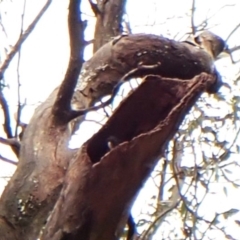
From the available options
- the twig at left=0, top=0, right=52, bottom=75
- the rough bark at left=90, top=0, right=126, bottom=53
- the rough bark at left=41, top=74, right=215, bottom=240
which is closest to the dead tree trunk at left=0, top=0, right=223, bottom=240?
the rough bark at left=41, top=74, right=215, bottom=240

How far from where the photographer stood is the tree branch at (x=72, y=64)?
2.44 ft

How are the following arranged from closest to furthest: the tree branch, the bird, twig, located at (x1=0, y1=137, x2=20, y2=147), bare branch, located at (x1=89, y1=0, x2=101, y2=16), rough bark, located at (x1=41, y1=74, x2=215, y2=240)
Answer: rough bark, located at (x1=41, y1=74, x2=215, y2=240)
the tree branch
twig, located at (x1=0, y1=137, x2=20, y2=147)
the bird
bare branch, located at (x1=89, y1=0, x2=101, y2=16)

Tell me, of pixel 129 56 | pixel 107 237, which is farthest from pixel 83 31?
pixel 107 237

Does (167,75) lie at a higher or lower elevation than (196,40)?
lower

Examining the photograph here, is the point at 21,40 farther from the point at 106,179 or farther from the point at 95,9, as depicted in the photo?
the point at 106,179

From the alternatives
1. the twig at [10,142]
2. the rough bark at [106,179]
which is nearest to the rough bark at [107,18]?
the twig at [10,142]

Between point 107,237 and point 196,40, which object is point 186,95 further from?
point 196,40

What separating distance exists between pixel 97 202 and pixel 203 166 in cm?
91

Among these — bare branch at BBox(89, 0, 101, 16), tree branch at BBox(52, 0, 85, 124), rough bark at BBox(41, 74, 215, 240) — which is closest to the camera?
rough bark at BBox(41, 74, 215, 240)

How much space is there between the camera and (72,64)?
2.59 feet

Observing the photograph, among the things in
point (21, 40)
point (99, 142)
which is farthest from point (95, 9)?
point (99, 142)

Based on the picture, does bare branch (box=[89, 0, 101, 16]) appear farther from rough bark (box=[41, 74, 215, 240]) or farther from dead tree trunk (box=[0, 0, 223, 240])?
rough bark (box=[41, 74, 215, 240])

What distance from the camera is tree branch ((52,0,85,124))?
0.74 meters

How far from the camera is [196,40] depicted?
1.03 meters
